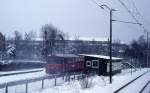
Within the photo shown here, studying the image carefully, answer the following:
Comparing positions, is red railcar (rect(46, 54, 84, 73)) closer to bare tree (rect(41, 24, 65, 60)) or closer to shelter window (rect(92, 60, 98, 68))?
shelter window (rect(92, 60, 98, 68))

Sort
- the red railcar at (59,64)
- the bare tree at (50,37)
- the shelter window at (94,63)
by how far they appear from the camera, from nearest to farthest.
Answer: the red railcar at (59,64)
the shelter window at (94,63)
the bare tree at (50,37)

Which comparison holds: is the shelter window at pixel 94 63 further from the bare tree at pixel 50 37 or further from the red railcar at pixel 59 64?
the bare tree at pixel 50 37

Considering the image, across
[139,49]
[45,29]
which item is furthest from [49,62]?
[139,49]

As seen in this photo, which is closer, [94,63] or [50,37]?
[94,63]

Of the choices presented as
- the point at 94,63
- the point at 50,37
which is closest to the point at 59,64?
the point at 94,63

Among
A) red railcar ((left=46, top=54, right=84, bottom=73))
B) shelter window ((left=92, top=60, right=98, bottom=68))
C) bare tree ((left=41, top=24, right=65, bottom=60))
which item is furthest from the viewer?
bare tree ((left=41, top=24, right=65, bottom=60))

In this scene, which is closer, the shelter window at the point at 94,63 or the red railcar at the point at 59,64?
the red railcar at the point at 59,64

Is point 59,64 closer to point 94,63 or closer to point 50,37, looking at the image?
point 94,63

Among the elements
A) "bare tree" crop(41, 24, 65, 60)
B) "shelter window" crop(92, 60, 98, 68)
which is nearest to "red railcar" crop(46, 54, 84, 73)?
"shelter window" crop(92, 60, 98, 68)

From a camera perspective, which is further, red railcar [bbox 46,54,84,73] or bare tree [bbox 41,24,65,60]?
bare tree [bbox 41,24,65,60]

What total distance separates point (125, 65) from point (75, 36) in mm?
83723

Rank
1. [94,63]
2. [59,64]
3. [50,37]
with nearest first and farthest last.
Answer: [59,64] < [94,63] < [50,37]

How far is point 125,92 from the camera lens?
23.7 meters

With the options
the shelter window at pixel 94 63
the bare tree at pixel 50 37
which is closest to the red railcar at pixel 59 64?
the shelter window at pixel 94 63
